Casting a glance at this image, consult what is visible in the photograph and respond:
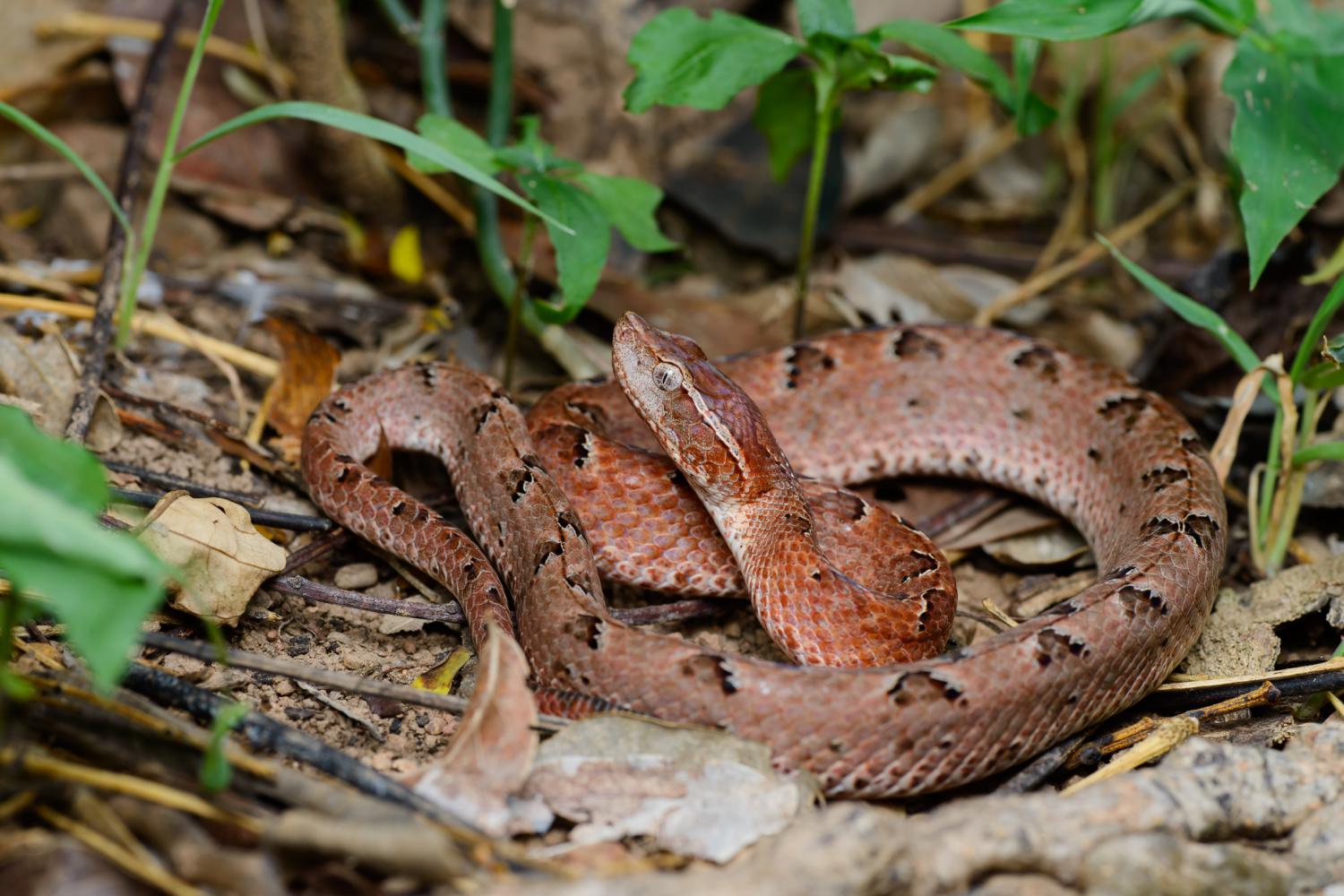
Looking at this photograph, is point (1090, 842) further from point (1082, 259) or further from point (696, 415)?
point (1082, 259)

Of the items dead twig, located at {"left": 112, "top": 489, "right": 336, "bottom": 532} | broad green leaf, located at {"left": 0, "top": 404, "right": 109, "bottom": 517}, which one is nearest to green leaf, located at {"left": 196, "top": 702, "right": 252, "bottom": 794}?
broad green leaf, located at {"left": 0, "top": 404, "right": 109, "bottom": 517}

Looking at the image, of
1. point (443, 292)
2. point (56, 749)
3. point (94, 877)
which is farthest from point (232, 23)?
point (94, 877)

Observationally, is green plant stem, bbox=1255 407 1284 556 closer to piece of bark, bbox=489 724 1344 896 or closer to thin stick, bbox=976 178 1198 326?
piece of bark, bbox=489 724 1344 896

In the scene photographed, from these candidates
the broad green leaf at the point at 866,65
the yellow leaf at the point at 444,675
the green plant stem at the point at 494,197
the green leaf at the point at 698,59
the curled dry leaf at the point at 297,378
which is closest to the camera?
the yellow leaf at the point at 444,675

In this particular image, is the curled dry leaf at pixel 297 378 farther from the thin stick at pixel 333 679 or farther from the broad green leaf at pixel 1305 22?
the broad green leaf at pixel 1305 22

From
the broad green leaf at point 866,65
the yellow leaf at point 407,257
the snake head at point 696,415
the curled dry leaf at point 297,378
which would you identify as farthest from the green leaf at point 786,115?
the curled dry leaf at point 297,378

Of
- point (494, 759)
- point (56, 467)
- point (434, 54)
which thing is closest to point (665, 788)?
point (494, 759)
